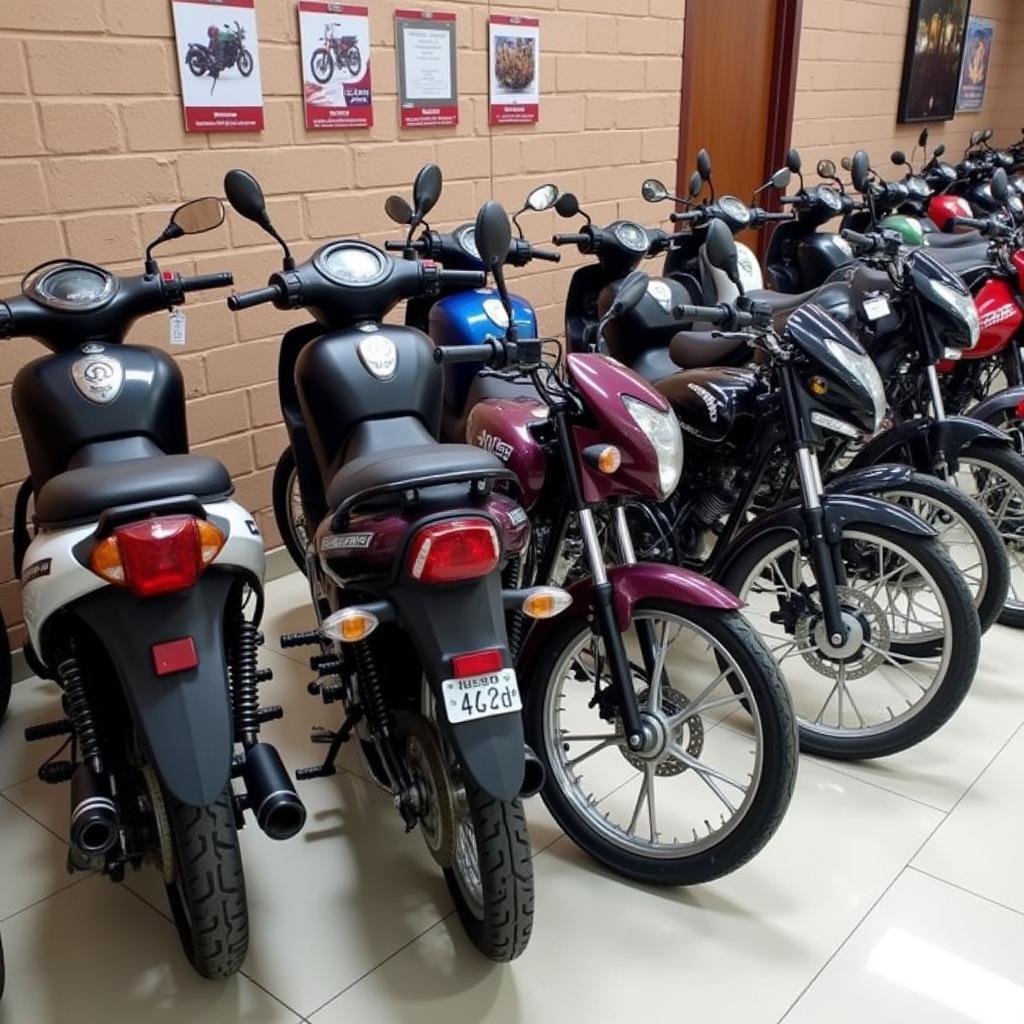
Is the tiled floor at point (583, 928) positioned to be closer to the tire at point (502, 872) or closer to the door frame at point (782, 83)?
the tire at point (502, 872)

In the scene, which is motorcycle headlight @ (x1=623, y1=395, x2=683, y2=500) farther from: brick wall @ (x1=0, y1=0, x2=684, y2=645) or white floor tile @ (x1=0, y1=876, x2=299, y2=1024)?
brick wall @ (x1=0, y1=0, x2=684, y2=645)

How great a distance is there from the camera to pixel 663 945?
5.20 ft

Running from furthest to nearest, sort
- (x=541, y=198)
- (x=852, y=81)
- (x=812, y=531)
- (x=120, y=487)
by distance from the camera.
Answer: (x=852, y=81) → (x=541, y=198) → (x=812, y=531) → (x=120, y=487)

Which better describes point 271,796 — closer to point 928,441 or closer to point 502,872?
point 502,872

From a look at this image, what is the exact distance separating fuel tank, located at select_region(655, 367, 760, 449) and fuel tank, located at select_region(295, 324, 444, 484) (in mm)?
586

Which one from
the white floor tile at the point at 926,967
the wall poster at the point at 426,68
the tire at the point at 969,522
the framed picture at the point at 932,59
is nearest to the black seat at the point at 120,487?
the white floor tile at the point at 926,967

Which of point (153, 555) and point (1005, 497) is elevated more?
point (153, 555)

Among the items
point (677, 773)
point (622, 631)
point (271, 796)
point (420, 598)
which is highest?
point (420, 598)

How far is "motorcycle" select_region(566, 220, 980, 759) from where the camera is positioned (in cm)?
190

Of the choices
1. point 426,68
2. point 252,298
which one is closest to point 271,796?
point 252,298

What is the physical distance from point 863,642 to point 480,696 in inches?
39.6

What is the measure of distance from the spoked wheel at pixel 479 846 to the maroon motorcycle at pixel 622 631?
24cm

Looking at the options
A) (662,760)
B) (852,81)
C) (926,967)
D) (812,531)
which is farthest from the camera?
(852,81)

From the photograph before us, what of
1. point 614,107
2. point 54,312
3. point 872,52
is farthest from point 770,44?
point 54,312
